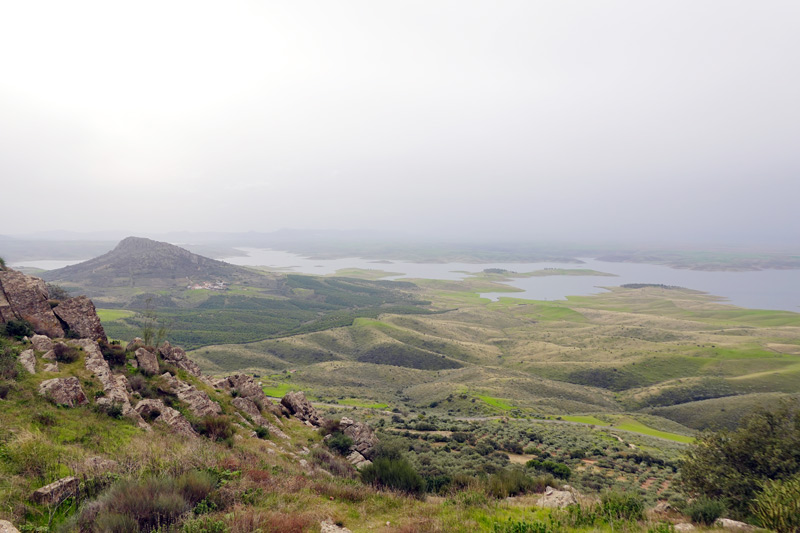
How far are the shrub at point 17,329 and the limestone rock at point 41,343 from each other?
0.66 m

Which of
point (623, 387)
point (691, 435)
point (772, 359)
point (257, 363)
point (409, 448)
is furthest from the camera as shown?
point (257, 363)

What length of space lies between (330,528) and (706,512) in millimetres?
11332

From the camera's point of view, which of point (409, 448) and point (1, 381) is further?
point (409, 448)

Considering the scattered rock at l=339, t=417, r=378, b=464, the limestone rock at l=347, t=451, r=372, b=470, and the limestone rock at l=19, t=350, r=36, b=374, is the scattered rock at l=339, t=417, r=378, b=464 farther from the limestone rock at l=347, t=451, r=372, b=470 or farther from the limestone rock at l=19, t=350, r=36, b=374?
the limestone rock at l=19, t=350, r=36, b=374

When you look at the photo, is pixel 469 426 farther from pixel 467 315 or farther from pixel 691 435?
pixel 467 315

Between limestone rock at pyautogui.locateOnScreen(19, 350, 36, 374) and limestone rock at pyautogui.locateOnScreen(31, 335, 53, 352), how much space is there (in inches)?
55.5

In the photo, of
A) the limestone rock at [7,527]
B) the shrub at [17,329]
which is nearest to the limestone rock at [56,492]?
the limestone rock at [7,527]

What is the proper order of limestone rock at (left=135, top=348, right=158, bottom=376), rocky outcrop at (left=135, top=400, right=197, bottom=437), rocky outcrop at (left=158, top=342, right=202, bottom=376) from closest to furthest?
rocky outcrop at (left=135, top=400, right=197, bottom=437), limestone rock at (left=135, top=348, right=158, bottom=376), rocky outcrop at (left=158, top=342, right=202, bottom=376)

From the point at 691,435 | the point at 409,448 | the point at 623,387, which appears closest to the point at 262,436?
the point at 409,448

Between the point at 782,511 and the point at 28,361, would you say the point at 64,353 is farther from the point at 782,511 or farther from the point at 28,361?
the point at 782,511

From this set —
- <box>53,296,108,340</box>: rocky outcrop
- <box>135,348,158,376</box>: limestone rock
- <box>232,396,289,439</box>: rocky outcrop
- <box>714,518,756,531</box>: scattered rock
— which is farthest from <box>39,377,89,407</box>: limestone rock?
<box>714,518,756,531</box>: scattered rock

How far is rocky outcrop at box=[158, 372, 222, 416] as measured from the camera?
738 inches

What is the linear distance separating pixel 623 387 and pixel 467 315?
78.3 m

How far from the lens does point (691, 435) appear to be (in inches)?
1618
